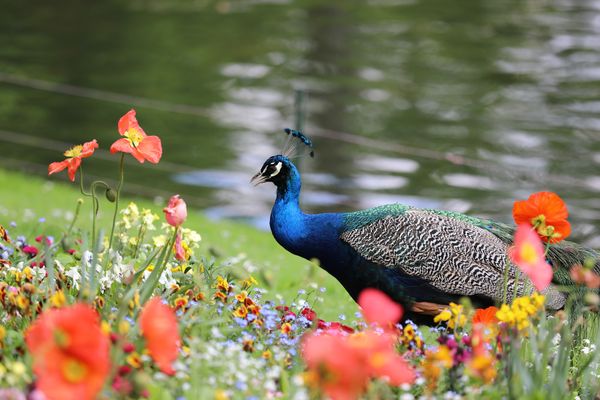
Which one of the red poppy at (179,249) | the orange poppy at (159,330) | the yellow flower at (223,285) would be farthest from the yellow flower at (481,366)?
the red poppy at (179,249)

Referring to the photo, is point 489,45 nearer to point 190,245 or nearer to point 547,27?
point 547,27

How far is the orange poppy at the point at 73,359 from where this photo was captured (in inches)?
107

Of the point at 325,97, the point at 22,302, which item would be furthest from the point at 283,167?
the point at 325,97

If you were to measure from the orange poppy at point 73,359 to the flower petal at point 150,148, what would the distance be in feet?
5.44

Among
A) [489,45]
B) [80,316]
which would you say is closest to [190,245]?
[80,316]

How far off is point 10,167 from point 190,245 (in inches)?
271

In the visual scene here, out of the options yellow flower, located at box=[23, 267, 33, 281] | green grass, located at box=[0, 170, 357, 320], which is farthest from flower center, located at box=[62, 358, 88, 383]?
green grass, located at box=[0, 170, 357, 320]

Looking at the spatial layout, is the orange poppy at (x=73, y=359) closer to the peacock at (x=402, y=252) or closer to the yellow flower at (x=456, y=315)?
the yellow flower at (x=456, y=315)

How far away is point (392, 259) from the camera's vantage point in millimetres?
5004

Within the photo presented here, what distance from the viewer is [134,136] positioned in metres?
4.32

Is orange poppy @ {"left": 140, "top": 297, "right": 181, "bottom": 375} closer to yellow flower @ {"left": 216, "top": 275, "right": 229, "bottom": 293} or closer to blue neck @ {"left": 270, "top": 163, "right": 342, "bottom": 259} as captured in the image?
yellow flower @ {"left": 216, "top": 275, "right": 229, "bottom": 293}

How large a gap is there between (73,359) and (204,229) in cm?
601

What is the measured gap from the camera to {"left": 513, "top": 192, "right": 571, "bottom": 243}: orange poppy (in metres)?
4.27

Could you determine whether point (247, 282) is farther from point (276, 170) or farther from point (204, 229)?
point (204, 229)
